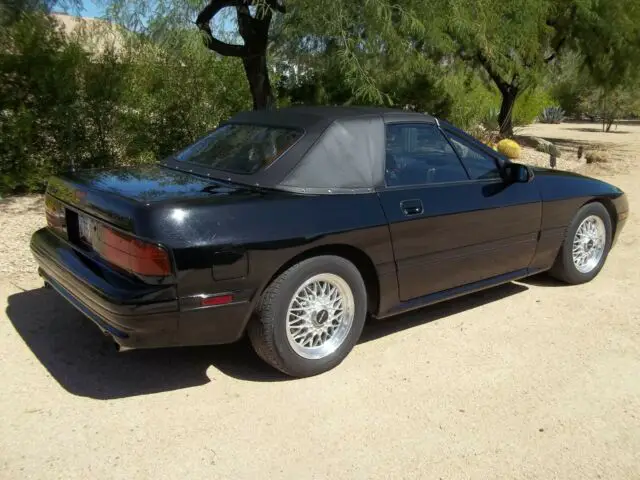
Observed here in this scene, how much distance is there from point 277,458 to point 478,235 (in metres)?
2.23

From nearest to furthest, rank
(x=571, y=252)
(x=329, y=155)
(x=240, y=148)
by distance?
(x=329, y=155) → (x=240, y=148) → (x=571, y=252)

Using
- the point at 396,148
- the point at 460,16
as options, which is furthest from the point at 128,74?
the point at 396,148

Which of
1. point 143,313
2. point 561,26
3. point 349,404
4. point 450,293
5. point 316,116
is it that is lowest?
point 349,404

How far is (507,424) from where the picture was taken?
337cm

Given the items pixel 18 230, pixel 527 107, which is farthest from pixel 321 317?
pixel 527 107

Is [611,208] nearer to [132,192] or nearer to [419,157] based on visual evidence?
[419,157]

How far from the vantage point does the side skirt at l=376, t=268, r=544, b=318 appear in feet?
13.6

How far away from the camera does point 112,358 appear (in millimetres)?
3984

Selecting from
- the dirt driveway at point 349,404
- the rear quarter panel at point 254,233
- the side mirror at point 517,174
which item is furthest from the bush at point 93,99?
the rear quarter panel at point 254,233

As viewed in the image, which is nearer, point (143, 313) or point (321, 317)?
point (143, 313)

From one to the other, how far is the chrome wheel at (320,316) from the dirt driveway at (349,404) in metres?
0.19

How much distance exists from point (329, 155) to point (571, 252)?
2590mm

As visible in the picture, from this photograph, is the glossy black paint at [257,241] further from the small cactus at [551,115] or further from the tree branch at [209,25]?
the small cactus at [551,115]

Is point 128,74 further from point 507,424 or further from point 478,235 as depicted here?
point 507,424
